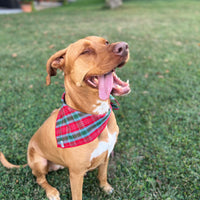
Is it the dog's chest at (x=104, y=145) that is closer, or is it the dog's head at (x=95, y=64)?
the dog's head at (x=95, y=64)

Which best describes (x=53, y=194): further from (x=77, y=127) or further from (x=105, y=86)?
(x=105, y=86)

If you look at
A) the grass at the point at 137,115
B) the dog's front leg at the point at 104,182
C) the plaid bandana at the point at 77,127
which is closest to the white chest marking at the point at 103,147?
the plaid bandana at the point at 77,127

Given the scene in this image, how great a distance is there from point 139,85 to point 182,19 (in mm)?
8534

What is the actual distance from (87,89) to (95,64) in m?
0.27

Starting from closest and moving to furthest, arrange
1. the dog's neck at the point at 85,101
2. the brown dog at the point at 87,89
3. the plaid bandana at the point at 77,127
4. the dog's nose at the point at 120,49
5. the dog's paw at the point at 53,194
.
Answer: the dog's nose at the point at 120,49
the brown dog at the point at 87,89
the dog's neck at the point at 85,101
the plaid bandana at the point at 77,127
the dog's paw at the point at 53,194

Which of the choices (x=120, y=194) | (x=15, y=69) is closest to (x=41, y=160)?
(x=120, y=194)

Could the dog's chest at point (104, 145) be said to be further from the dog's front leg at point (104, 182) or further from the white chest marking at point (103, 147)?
the dog's front leg at point (104, 182)

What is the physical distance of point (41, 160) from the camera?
2566 mm

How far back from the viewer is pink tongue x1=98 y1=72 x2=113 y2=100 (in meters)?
1.90

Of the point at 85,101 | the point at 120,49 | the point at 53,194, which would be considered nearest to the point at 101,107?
the point at 85,101

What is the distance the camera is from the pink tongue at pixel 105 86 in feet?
6.23

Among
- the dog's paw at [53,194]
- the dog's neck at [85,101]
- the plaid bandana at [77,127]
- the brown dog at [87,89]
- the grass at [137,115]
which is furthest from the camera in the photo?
the grass at [137,115]

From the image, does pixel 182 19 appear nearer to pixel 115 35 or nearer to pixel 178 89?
pixel 115 35

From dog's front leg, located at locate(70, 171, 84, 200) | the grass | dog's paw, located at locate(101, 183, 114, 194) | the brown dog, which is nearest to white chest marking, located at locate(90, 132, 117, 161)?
the brown dog
